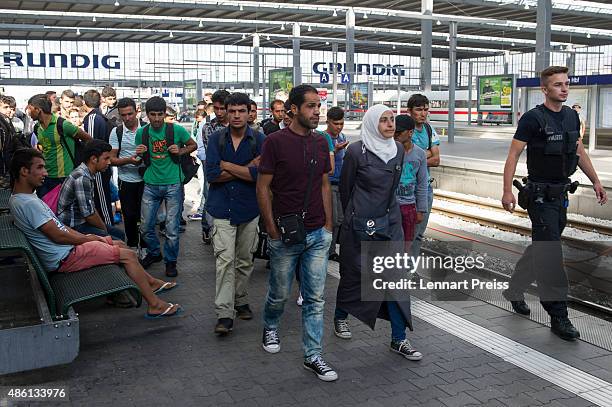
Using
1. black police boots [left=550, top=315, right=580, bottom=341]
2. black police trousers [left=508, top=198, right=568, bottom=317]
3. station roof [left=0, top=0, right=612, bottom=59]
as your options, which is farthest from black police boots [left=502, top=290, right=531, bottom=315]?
station roof [left=0, top=0, right=612, bottom=59]

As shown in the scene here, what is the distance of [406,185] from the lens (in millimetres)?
5688

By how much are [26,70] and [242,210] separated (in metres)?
66.9

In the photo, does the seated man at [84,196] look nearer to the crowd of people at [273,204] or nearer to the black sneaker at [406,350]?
the crowd of people at [273,204]

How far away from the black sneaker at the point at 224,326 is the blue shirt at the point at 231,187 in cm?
77

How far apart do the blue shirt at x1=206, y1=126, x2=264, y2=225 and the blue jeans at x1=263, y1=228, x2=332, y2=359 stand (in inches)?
32.0

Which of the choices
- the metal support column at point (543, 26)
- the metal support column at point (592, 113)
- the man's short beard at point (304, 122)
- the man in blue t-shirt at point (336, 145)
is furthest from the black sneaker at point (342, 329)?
the metal support column at point (543, 26)

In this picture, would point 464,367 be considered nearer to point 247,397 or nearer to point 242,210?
point 247,397

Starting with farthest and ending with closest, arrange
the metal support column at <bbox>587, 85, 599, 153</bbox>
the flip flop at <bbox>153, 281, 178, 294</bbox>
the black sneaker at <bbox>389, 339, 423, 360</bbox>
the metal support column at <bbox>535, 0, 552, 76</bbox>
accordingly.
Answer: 1. the metal support column at <bbox>535, 0, 552, 76</bbox>
2. the metal support column at <bbox>587, 85, 599, 153</bbox>
3. the flip flop at <bbox>153, 281, 178, 294</bbox>
4. the black sneaker at <bbox>389, 339, 423, 360</bbox>

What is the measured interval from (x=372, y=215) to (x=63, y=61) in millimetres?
53860

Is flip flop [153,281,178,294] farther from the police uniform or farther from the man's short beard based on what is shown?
the police uniform

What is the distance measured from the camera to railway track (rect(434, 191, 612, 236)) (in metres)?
10.4

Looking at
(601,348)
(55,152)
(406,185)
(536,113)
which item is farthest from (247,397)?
(55,152)

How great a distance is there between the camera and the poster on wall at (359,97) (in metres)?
39.1

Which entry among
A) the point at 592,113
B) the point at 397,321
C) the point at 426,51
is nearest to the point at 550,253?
the point at 397,321
